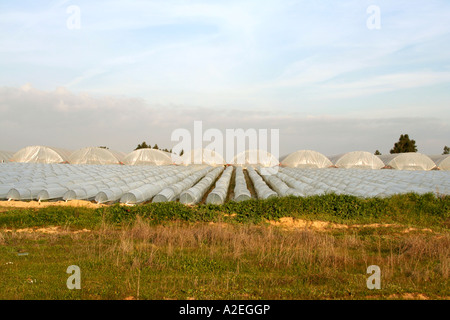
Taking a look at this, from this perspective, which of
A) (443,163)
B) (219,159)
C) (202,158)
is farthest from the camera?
(219,159)

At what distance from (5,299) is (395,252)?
7.54m

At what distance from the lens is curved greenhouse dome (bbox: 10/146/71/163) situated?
39.9 m

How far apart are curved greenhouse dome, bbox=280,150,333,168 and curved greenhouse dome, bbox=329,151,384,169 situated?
154 centimetres

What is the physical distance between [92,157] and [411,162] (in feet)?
115

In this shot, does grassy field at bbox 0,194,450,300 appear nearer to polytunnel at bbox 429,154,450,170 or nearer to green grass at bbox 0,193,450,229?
green grass at bbox 0,193,450,229

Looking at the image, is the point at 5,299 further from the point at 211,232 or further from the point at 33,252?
the point at 211,232

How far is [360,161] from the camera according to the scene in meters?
41.4

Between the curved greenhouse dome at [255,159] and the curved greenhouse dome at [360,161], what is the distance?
7.60 m

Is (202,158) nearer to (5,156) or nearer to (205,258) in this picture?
(5,156)

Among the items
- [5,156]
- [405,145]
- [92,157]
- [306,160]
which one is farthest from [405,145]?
[5,156]

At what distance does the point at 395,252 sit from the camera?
27.1ft

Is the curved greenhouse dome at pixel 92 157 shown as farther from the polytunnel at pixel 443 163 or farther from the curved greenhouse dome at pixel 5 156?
the polytunnel at pixel 443 163
